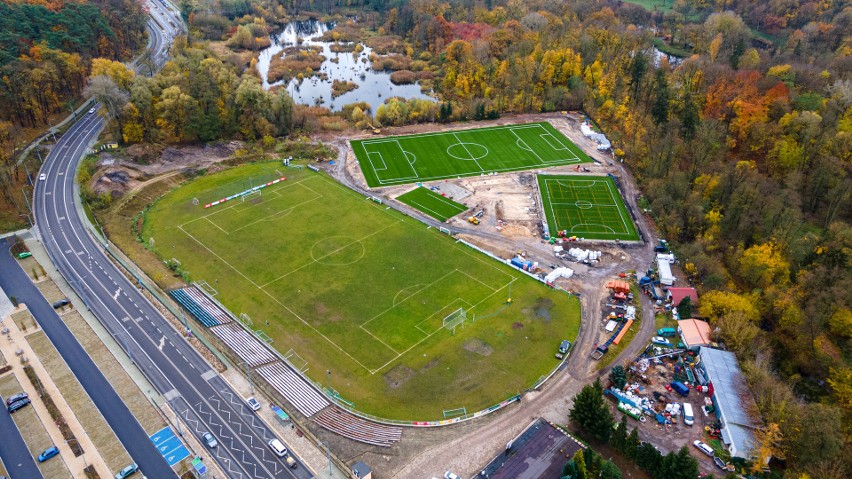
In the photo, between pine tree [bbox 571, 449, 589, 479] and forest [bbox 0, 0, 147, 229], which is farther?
forest [bbox 0, 0, 147, 229]

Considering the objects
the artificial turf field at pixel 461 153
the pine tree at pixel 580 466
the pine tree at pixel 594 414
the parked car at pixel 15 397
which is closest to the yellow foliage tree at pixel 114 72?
the artificial turf field at pixel 461 153

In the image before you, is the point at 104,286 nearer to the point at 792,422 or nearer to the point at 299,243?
the point at 299,243

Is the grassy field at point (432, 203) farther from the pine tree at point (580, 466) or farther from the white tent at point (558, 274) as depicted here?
the pine tree at point (580, 466)

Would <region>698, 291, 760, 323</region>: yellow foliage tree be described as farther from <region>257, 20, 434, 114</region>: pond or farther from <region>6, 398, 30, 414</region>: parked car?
<region>257, 20, 434, 114</region>: pond

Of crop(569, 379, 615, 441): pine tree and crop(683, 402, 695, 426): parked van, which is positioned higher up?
crop(569, 379, 615, 441): pine tree

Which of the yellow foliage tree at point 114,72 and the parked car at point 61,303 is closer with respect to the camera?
the parked car at point 61,303

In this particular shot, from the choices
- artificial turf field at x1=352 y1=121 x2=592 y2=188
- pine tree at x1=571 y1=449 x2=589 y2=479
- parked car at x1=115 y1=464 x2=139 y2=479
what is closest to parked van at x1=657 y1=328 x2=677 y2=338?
pine tree at x1=571 y1=449 x2=589 y2=479
